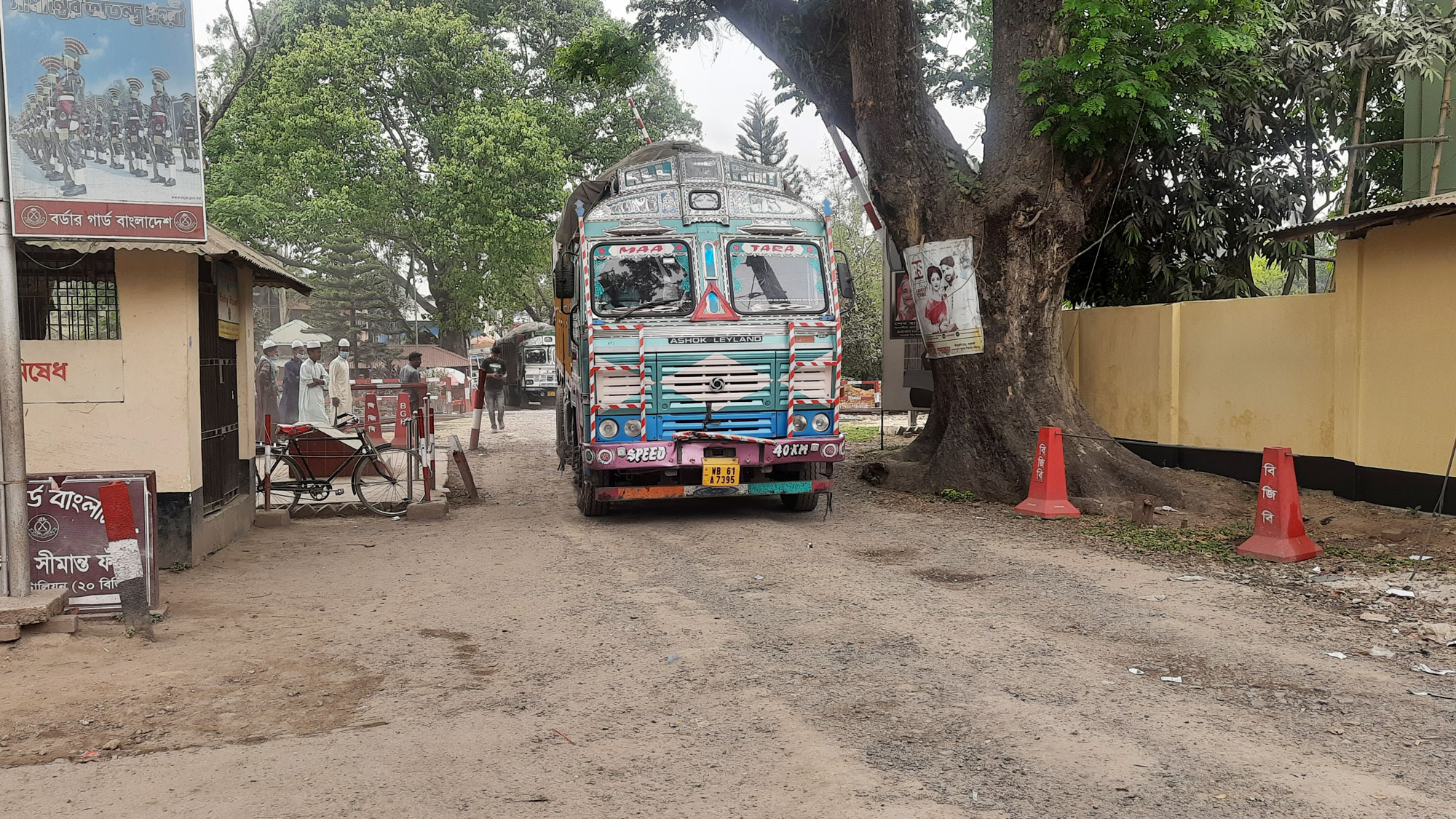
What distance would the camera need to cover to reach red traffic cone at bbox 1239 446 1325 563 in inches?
330

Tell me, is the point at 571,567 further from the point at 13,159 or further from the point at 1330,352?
the point at 1330,352

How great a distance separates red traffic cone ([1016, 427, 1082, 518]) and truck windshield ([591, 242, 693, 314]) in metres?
3.84

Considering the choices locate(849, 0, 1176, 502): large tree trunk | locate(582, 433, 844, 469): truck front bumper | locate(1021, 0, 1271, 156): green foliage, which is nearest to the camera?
locate(582, 433, 844, 469): truck front bumper

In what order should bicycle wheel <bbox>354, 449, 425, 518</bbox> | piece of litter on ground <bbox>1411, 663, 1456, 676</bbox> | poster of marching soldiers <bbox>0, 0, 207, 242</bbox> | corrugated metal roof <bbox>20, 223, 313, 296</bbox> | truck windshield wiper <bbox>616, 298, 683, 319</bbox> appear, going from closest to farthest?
piece of litter on ground <bbox>1411, 663, 1456, 676</bbox>, poster of marching soldiers <bbox>0, 0, 207, 242</bbox>, corrugated metal roof <bbox>20, 223, 313, 296</bbox>, truck windshield wiper <bbox>616, 298, 683, 319</bbox>, bicycle wheel <bbox>354, 449, 425, 518</bbox>

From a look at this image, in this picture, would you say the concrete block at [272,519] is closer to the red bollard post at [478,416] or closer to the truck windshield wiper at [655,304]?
the truck windshield wiper at [655,304]

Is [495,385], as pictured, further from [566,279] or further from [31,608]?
[31,608]

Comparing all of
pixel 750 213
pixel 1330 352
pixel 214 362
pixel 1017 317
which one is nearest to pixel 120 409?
pixel 214 362

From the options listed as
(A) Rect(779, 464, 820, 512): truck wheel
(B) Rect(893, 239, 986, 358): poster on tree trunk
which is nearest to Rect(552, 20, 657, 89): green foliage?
(B) Rect(893, 239, 986, 358): poster on tree trunk

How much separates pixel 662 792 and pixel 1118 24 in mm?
9920

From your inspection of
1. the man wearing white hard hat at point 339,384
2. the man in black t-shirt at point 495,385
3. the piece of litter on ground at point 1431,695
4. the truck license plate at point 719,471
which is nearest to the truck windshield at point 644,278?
the truck license plate at point 719,471

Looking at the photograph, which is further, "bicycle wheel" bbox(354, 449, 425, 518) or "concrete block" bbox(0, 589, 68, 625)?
"bicycle wheel" bbox(354, 449, 425, 518)

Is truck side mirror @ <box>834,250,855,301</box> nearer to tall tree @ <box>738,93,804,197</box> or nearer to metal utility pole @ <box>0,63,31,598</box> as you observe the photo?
metal utility pole @ <box>0,63,31,598</box>

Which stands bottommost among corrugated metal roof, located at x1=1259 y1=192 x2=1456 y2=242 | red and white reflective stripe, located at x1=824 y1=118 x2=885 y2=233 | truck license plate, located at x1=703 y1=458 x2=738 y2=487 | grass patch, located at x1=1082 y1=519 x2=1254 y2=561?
grass patch, located at x1=1082 y1=519 x2=1254 y2=561

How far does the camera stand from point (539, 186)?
3356 centimetres
